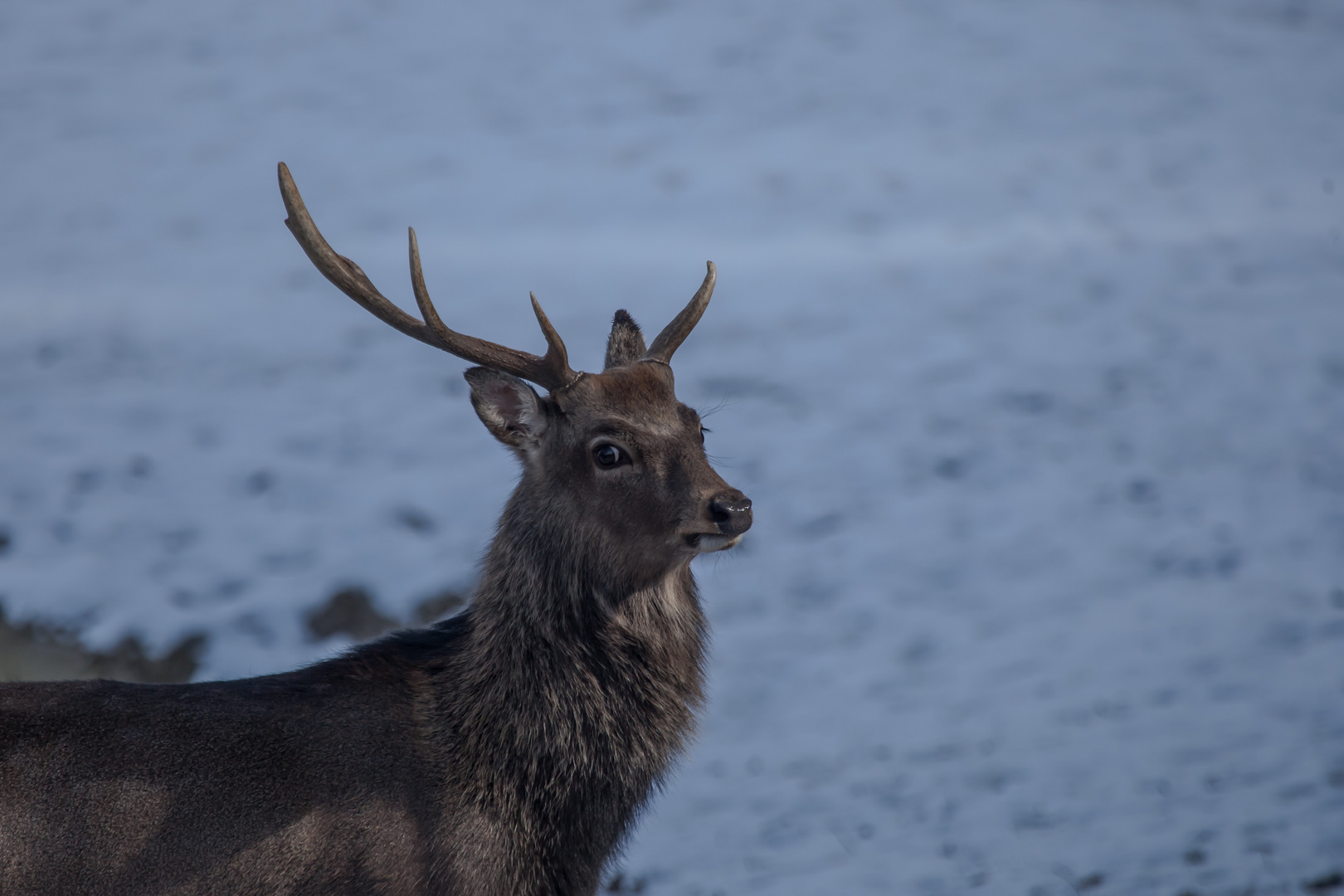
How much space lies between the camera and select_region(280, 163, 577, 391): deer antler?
382 cm

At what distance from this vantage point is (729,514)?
3.65 m

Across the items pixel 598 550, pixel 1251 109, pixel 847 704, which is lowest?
pixel 847 704

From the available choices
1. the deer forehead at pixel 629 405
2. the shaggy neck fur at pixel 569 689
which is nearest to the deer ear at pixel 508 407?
the deer forehead at pixel 629 405

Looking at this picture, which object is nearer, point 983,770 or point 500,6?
point 983,770

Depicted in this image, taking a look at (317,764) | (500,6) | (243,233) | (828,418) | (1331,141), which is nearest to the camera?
(317,764)

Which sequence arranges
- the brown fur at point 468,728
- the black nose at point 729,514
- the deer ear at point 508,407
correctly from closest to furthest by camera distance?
the brown fur at point 468,728, the black nose at point 729,514, the deer ear at point 508,407

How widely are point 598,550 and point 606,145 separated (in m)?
10.1

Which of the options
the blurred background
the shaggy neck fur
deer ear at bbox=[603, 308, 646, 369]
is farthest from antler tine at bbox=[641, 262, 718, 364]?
the blurred background

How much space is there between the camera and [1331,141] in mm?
13742

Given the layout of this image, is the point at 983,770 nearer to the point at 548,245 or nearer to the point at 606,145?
the point at 548,245

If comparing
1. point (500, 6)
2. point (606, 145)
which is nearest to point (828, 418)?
point (606, 145)

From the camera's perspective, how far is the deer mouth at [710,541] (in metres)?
3.68

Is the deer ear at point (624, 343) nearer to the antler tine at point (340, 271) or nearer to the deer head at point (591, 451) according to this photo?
the deer head at point (591, 451)

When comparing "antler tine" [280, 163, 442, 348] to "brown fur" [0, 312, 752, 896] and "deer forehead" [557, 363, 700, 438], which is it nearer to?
"brown fur" [0, 312, 752, 896]
